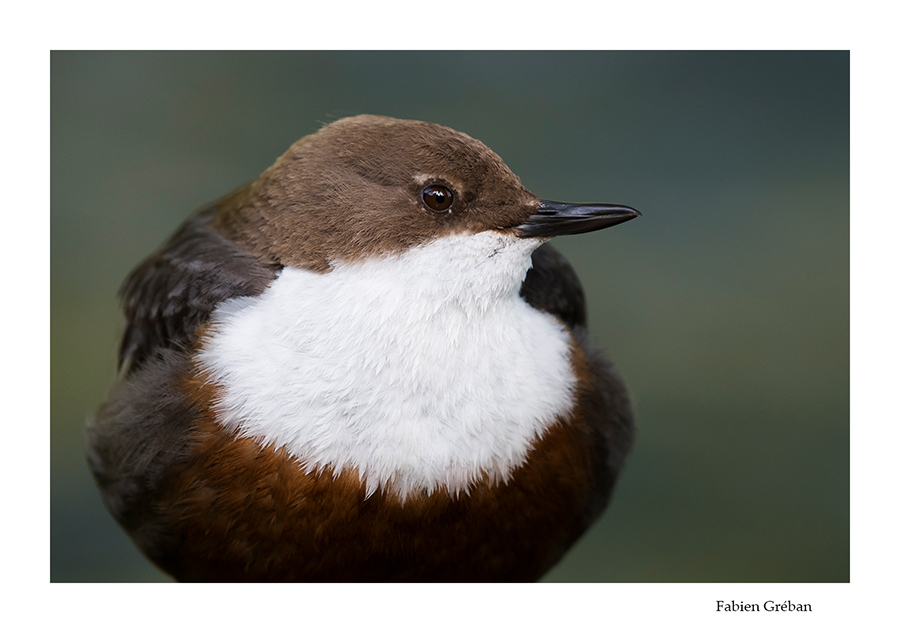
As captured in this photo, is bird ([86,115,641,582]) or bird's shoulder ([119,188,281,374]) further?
bird's shoulder ([119,188,281,374])

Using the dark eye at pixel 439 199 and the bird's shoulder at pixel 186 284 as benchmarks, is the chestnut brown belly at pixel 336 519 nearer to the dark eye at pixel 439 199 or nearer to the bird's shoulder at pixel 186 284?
the bird's shoulder at pixel 186 284

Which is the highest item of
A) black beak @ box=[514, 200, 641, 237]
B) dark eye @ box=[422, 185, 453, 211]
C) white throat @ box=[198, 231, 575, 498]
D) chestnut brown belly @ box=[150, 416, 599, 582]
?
dark eye @ box=[422, 185, 453, 211]

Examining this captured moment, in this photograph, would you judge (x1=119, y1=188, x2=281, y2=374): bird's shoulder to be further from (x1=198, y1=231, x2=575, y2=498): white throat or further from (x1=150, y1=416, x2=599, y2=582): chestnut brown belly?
(x1=150, y1=416, x2=599, y2=582): chestnut brown belly

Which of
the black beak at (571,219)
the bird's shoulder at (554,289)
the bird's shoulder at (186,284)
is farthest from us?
the bird's shoulder at (554,289)

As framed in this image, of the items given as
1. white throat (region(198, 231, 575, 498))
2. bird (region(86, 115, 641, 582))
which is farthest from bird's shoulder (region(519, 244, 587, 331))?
white throat (region(198, 231, 575, 498))

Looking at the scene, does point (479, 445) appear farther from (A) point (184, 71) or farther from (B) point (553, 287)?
(A) point (184, 71)

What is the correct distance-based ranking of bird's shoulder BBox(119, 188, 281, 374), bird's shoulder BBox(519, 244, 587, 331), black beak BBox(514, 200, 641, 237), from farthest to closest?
bird's shoulder BBox(519, 244, 587, 331) → bird's shoulder BBox(119, 188, 281, 374) → black beak BBox(514, 200, 641, 237)

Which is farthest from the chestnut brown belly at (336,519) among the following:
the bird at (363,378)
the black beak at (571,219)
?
the black beak at (571,219)

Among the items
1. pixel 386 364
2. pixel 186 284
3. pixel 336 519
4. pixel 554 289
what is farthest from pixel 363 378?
pixel 554 289
